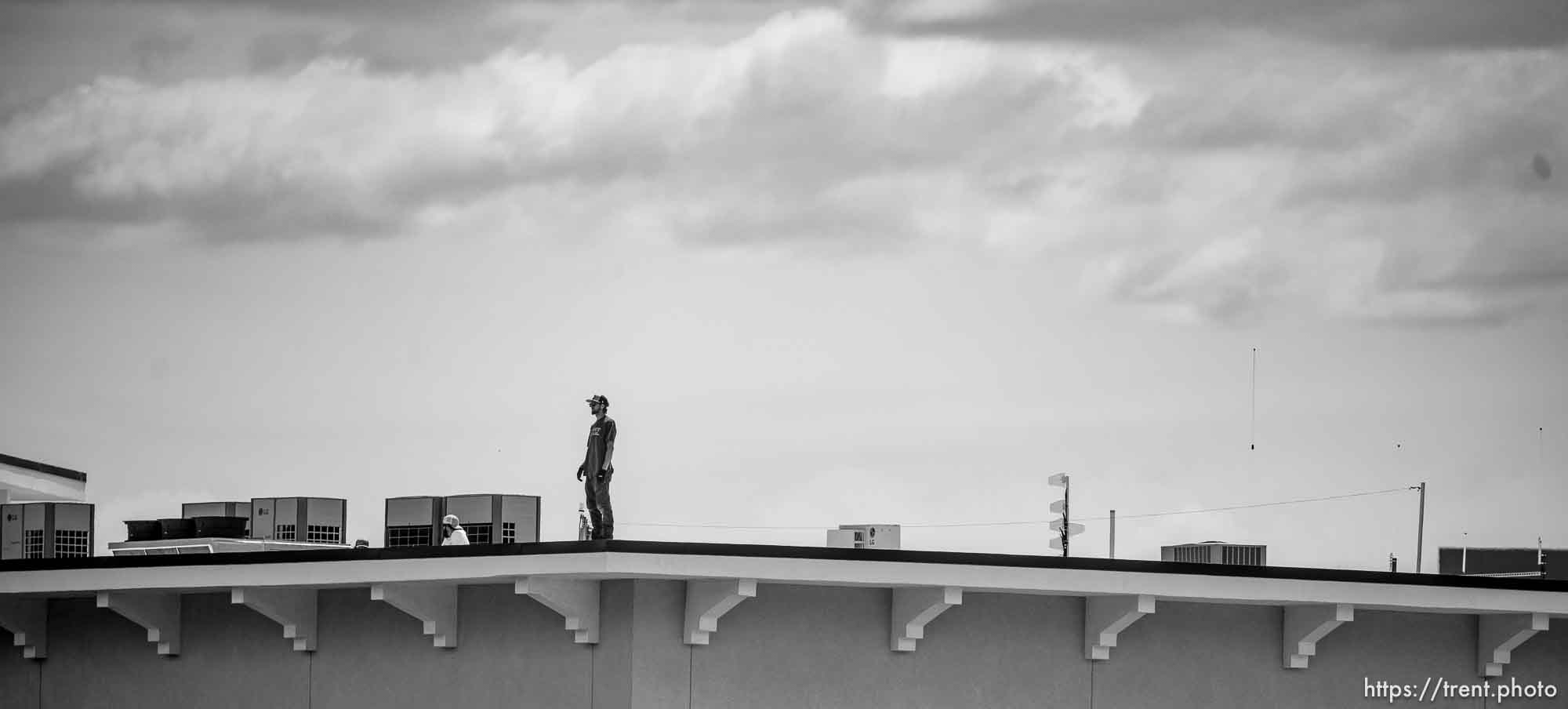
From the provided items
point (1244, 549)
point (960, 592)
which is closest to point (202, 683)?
point (960, 592)

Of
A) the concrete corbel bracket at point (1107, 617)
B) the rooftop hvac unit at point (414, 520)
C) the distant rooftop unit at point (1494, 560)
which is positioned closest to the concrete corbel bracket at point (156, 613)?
the rooftop hvac unit at point (414, 520)

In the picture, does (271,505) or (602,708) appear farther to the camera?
(271,505)

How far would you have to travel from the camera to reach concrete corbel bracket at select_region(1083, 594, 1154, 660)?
1814cm

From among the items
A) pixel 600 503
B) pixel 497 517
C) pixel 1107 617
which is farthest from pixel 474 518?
pixel 1107 617

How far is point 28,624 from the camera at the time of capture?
67.9 feet

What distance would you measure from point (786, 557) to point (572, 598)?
190cm

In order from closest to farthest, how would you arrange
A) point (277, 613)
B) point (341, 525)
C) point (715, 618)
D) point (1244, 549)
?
point (715, 618), point (277, 613), point (1244, 549), point (341, 525)

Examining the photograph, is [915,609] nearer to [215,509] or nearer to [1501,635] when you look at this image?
[1501,635]

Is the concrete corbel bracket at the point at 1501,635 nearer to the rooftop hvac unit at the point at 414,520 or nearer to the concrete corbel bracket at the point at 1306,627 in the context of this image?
the concrete corbel bracket at the point at 1306,627

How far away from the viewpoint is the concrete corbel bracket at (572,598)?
17.0 meters

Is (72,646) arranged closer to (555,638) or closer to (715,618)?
(555,638)

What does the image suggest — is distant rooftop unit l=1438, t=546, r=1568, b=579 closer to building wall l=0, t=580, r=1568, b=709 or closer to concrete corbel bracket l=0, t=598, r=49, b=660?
building wall l=0, t=580, r=1568, b=709

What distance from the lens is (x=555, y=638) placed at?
17.9 metres

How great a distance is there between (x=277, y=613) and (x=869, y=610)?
547cm
